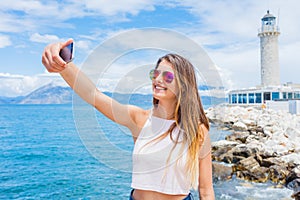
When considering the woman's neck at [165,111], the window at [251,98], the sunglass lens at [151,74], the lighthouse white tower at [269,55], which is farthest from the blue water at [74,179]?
the lighthouse white tower at [269,55]

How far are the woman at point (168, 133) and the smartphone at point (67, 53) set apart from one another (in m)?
0.18

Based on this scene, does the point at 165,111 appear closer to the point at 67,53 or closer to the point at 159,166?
the point at 159,166

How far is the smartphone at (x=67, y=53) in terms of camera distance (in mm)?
1208

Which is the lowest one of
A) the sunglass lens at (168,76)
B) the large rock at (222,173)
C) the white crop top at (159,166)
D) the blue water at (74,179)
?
the blue water at (74,179)

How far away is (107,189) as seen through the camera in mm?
10008

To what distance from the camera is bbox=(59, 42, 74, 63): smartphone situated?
1.21 meters

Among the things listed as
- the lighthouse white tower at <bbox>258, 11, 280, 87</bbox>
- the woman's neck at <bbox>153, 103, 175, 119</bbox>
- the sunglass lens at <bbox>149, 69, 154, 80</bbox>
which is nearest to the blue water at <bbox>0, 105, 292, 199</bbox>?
the woman's neck at <bbox>153, 103, 175, 119</bbox>

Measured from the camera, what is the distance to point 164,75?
4.92 feet

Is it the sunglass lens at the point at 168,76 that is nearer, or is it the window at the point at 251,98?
the sunglass lens at the point at 168,76

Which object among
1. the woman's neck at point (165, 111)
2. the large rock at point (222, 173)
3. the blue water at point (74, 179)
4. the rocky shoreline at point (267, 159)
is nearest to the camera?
the woman's neck at point (165, 111)

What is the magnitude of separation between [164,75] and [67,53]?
1.58 feet

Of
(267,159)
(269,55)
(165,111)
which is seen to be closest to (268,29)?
(269,55)

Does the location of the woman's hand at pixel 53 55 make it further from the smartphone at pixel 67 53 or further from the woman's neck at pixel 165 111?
the woman's neck at pixel 165 111

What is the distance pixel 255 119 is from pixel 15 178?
1323 centimetres
